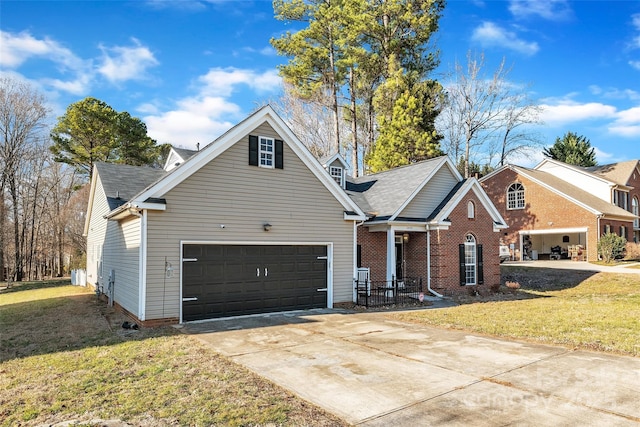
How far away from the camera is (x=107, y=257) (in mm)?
16531

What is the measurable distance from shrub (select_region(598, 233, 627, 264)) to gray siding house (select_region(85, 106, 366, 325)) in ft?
71.7

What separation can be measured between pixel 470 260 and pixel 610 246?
49.0 feet

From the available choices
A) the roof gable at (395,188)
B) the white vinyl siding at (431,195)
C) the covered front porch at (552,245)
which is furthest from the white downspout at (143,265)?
the covered front porch at (552,245)

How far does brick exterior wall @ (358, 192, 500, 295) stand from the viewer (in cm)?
1753

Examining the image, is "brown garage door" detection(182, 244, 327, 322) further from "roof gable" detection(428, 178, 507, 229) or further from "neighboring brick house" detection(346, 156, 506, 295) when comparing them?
"roof gable" detection(428, 178, 507, 229)

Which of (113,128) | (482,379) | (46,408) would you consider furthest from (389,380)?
(113,128)

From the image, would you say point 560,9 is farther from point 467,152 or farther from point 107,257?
point 467,152

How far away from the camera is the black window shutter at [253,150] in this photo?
12.6 m

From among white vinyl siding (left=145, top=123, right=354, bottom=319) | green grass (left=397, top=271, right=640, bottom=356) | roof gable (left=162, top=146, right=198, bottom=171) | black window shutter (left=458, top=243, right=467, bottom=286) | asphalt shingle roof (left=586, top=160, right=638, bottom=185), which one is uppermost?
asphalt shingle roof (left=586, top=160, right=638, bottom=185)

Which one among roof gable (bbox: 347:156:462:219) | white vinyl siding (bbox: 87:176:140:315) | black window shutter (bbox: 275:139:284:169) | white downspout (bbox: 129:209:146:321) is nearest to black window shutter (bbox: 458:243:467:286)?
roof gable (bbox: 347:156:462:219)

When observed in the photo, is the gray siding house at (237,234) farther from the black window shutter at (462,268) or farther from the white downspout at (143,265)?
the black window shutter at (462,268)

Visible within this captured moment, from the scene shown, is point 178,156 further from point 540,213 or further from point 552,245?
point 552,245

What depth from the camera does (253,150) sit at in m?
12.7

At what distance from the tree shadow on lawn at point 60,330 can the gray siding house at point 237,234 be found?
75cm
